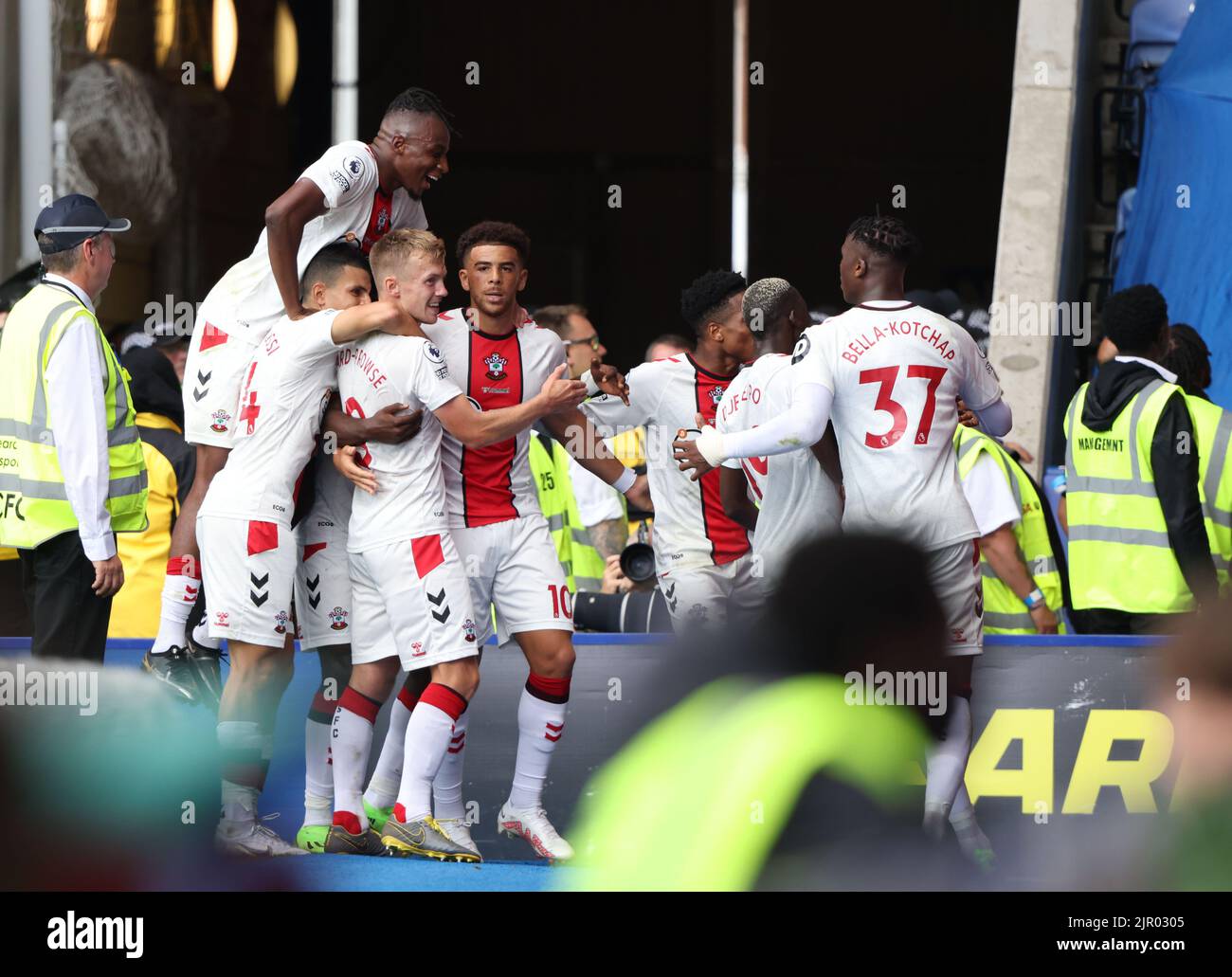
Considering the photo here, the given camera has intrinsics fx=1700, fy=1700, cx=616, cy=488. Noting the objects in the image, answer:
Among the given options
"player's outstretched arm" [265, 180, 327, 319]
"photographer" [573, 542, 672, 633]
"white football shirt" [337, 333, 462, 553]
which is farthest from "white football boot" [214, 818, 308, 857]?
"player's outstretched arm" [265, 180, 327, 319]

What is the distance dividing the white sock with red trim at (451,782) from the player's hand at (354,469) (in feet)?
2.70

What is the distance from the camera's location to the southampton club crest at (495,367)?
18.8ft

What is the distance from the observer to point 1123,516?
248 inches

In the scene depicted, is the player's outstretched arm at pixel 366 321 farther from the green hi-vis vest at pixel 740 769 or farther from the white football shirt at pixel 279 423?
the green hi-vis vest at pixel 740 769

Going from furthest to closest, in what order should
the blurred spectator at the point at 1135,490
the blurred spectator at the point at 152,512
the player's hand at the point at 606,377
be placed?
1. the blurred spectator at the point at 152,512
2. the blurred spectator at the point at 1135,490
3. the player's hand at the point at 606,377

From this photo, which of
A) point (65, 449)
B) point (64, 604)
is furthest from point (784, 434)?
point (64, 604)

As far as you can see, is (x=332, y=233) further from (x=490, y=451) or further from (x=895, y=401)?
(x=895, y=401)

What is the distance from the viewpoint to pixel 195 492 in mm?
5875

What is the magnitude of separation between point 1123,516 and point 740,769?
444cm

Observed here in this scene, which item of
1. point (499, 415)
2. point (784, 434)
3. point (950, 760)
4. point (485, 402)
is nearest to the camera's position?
point (950, 760)

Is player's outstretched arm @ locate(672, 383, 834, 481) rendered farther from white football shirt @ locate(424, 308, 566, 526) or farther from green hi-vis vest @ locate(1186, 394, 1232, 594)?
green hi-vis vest @ locate(1186, 394, 1232, 594)

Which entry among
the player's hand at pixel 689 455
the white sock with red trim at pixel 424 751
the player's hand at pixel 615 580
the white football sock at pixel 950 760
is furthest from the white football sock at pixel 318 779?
the player's hand at pixel 615 580

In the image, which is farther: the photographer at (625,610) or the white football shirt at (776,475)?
the photographer at (625,610)
